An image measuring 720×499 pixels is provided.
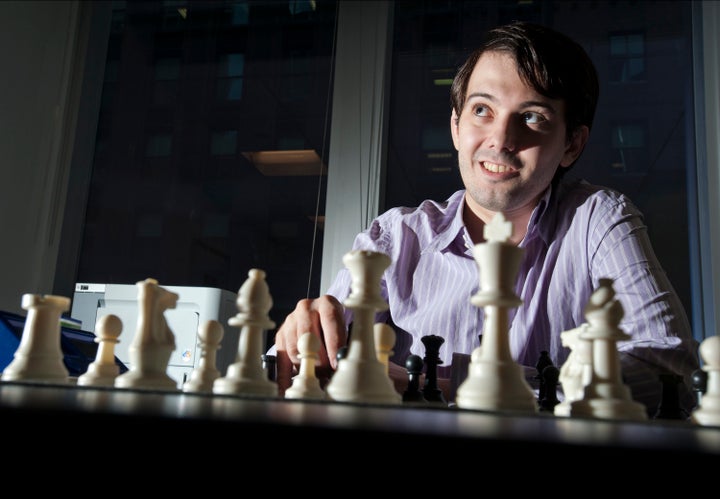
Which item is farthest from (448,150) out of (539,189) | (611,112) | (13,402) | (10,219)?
(13,402)

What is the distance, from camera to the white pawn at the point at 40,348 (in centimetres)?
82

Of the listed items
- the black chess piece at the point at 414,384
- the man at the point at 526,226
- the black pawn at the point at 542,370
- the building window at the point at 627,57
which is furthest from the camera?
the building window at the point at 627,57

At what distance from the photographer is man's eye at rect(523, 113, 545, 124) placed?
1.68 meters

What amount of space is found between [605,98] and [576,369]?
2329 millimetres

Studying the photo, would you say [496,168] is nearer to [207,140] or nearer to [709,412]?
[709,412]

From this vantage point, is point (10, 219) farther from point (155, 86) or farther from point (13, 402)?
point (13, 402)

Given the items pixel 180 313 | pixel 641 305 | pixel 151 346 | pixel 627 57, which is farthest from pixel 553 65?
pixel 180 313

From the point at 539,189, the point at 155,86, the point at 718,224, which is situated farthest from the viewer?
the point at 155,86

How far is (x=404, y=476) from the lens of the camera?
1.15 ft

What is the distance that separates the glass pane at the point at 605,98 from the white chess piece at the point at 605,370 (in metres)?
2.12

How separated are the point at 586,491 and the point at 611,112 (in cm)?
282

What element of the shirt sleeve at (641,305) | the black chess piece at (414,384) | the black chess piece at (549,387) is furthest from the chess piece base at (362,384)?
the shirt sleeve at (641,305)

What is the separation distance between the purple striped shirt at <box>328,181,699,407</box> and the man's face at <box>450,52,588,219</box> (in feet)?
0.30

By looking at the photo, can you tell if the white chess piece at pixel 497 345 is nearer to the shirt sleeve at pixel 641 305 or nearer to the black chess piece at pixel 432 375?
the black chess piece at pixel 432 375
